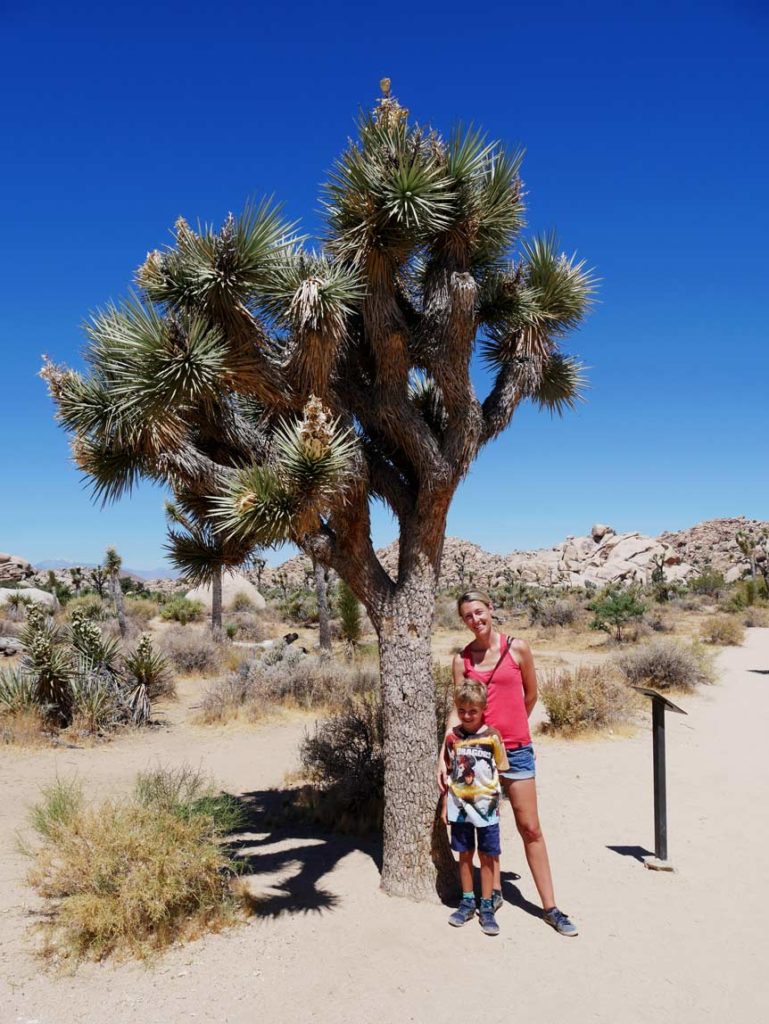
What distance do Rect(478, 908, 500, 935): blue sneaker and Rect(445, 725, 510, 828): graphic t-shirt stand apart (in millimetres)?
576

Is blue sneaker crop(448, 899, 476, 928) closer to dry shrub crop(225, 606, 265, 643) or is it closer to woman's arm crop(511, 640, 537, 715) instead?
woman's arm crop(511, 640, 537, 715)

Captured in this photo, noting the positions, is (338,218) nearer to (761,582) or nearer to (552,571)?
(761,582)

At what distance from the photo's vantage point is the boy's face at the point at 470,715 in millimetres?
4160

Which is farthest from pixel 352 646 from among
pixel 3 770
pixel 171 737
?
pixel 3 770

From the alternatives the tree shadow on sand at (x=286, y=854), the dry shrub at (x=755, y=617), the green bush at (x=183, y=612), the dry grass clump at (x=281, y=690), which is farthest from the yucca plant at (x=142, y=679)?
the dry shrub at (x=755, y=617)

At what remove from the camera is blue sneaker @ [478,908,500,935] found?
4.19 metres

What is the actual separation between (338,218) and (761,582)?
27.6 m

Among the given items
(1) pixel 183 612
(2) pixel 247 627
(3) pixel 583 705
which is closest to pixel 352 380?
(3) pixel 583 705

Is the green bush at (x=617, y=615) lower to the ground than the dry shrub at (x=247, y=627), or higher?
higher

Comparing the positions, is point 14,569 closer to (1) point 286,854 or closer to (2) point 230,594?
(2) point 230,594

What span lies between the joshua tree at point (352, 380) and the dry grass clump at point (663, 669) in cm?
825

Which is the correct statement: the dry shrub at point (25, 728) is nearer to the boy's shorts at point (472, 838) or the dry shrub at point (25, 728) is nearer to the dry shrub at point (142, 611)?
the boy's shorts at point (472, 838)

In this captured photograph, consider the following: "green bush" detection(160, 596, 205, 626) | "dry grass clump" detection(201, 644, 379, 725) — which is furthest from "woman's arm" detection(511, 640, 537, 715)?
"green bush" detection(160, 596, 205, 626)

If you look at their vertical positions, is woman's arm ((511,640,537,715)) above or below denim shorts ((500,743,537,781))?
above
